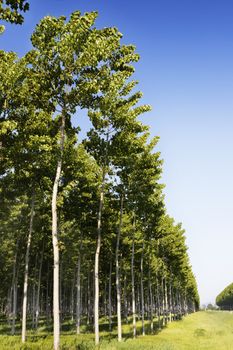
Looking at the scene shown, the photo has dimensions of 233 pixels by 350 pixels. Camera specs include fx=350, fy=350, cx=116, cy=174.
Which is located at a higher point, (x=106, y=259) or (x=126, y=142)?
(x=126, y=142)

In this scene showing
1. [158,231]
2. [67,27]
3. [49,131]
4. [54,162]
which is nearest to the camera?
[67,27]

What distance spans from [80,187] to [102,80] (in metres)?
11.4

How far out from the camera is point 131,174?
28.6m

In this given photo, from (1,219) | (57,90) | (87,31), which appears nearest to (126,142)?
(57,90)

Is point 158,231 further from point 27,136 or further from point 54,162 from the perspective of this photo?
point 27,136

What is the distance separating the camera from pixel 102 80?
18.8 meters

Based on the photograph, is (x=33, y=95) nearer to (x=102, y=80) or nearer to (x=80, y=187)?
(x=102, y=80)

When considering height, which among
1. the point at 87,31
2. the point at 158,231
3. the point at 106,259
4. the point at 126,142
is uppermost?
the point at 87,31

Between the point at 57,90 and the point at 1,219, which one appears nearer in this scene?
the point at 57,90

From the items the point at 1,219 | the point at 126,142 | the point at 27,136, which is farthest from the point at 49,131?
the point at 1,219

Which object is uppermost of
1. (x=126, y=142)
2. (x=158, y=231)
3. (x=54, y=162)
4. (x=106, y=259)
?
(x=126, y=142)

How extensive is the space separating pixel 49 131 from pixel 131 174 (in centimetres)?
954

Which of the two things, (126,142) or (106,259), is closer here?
(126,142)

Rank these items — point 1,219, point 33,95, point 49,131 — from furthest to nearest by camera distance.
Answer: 1. point 1,219
2. point 49,131
3. point 33,95
